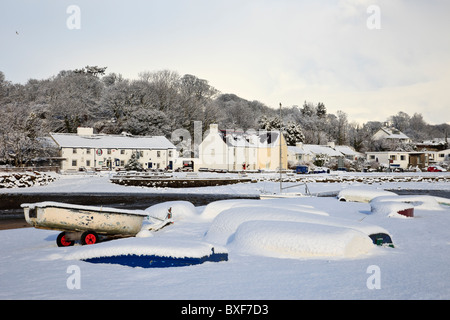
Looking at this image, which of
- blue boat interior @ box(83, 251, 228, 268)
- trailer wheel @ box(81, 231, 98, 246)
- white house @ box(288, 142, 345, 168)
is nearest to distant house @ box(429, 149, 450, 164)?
white house @ box(288, 142, 345, 168)

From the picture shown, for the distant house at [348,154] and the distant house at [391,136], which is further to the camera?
the distant house at [391,136]

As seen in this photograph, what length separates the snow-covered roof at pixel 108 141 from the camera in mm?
69688

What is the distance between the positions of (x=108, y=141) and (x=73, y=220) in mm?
62919

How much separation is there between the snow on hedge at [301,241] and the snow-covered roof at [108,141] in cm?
6427

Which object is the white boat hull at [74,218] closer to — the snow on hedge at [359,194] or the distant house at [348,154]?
the snow on hedge at [359,194]

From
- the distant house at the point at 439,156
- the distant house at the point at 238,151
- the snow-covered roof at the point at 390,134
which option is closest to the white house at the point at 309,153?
the distant house at the point at 238,151

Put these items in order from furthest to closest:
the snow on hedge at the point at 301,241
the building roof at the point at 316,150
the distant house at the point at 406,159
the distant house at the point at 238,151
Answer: the distant house at the point at 406,159 → the building roof at the point at 316,150 → the distant house at the point at 238,151 → the snow on hedge at the point at 301,241

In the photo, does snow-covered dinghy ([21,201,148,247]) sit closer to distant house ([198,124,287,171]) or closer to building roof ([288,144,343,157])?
distant house ([198,124,287,171])

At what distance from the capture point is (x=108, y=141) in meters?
72.9

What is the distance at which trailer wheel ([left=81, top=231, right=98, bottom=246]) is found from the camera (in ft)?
41.5

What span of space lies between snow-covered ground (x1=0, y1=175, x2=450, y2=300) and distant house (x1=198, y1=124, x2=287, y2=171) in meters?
57.3

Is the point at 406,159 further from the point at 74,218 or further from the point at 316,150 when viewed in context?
the point at 74,218

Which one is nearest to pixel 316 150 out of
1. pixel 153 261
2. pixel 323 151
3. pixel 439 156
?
pixel 323 151
